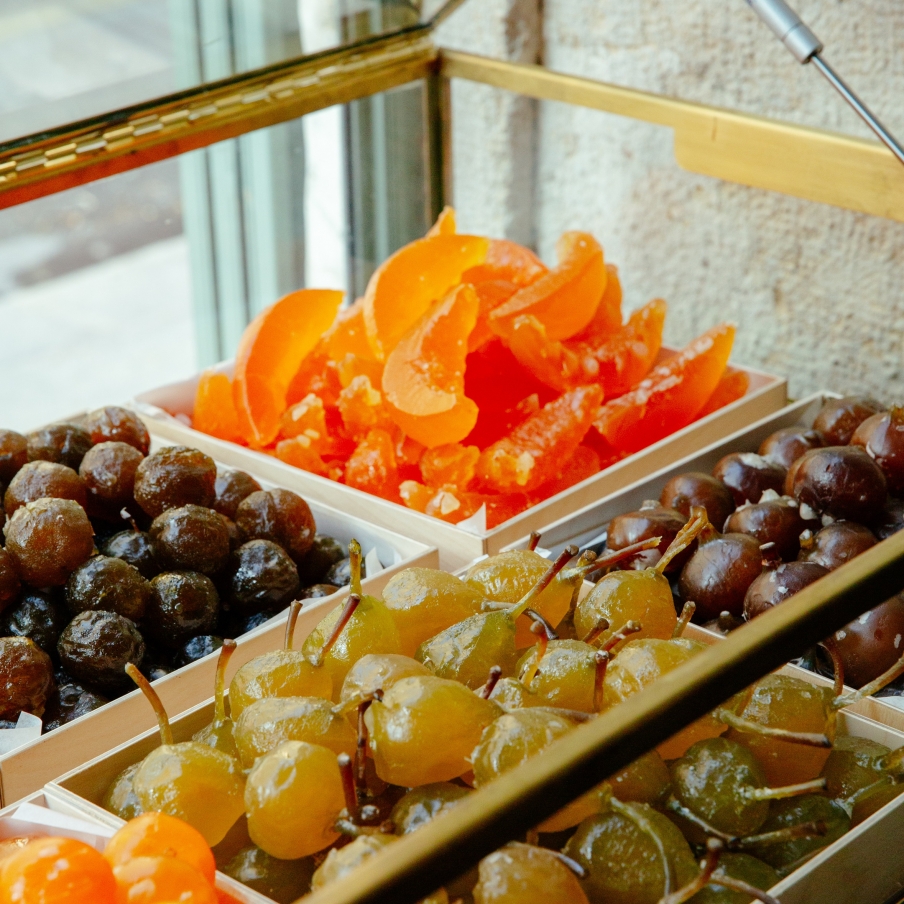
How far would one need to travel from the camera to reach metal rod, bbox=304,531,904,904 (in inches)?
16.2

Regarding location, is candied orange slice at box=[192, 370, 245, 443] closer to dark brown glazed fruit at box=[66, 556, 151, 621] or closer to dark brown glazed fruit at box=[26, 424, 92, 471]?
dark brown glazed fruit at box=[26, 424, 92, 471]

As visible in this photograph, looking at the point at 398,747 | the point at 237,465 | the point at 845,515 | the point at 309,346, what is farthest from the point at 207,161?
the point at 398,747

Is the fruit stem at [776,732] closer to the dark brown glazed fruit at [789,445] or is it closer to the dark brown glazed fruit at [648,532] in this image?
the dark brown glazed fruit at [648,532]

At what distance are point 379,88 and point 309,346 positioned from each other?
0.50 metres

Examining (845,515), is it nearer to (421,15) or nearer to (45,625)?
(45,625)

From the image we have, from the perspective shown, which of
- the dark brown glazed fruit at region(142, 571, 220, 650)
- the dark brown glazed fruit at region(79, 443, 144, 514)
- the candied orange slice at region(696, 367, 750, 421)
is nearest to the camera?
the dark brown glazed fruit at region(142, 571, 220, 650)

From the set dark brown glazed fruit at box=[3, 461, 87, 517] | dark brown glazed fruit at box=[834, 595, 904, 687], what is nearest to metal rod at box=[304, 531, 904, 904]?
dark brown glazed fruit at box=[834, 595, 904, 687]

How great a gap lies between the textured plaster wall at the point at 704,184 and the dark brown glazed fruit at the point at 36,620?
132cm

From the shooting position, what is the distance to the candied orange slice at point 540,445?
1430 millimetres

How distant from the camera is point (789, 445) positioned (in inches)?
55.4

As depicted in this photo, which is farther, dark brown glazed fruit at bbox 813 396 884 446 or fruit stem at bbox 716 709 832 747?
dark brown glazed fruit at bbox 813 396 884 446

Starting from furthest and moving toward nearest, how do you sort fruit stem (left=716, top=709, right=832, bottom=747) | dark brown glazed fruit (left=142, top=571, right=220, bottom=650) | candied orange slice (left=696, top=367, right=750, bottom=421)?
candied orange slice (left=696, top=367, right=750, bottom=421) → dark brown glazed fruit (left=142, top=571, right=220, bottom=650) → fruit stem (left=716, top=709, right=832, bottom=747)

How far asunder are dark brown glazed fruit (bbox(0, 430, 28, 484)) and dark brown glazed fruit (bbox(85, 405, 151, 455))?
0.09m

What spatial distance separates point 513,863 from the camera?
634 millimetres
